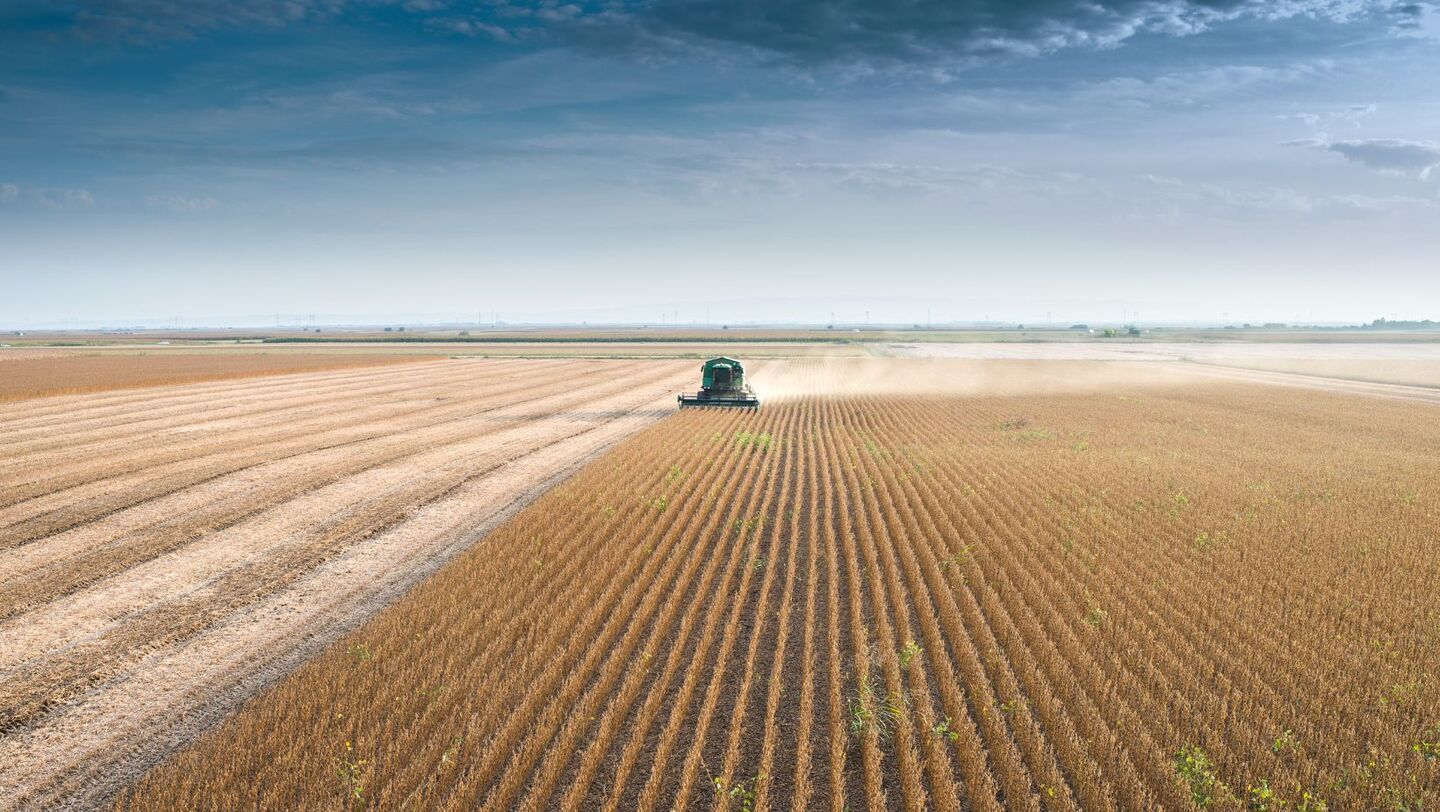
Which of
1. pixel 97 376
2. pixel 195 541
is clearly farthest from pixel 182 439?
pixel 97 376

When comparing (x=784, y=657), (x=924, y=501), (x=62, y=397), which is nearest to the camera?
(x=784, y=657)

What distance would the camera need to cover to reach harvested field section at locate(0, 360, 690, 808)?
7.97 metres

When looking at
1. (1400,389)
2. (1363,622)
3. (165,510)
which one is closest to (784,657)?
(1363,622)

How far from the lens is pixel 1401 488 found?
1850 cm

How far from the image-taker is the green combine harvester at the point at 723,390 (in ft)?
117

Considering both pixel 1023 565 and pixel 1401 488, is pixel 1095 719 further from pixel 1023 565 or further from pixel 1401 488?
pixel 1401 488

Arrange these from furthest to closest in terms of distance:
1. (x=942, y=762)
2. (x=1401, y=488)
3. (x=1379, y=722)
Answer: (x=1401, y=488), (x=1379, y=722), (x=942, y=762)

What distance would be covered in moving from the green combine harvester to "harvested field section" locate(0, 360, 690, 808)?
15.2 ft

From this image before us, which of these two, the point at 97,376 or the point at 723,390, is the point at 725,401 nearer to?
the point at 723,390

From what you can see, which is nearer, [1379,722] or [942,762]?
[942,762]

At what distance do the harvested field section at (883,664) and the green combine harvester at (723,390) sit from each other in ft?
59.2

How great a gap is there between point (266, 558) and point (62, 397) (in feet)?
112

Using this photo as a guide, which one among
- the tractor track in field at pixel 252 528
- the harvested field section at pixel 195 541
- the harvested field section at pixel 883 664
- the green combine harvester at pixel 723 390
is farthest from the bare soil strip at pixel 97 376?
the harvested field section at pixel 883 664

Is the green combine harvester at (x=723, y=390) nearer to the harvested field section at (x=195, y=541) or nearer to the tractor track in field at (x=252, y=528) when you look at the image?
the harvested field section at (x=195, y=541)
